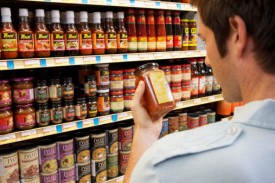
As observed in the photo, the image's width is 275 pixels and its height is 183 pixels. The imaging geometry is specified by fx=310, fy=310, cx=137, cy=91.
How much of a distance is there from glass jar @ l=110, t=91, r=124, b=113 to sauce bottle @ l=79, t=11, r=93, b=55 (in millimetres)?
338

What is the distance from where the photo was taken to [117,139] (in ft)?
6.77

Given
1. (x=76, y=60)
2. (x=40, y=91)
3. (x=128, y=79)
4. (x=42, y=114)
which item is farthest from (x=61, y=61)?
(x=128, y=79)

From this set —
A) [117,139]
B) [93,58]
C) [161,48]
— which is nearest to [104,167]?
[117,139]

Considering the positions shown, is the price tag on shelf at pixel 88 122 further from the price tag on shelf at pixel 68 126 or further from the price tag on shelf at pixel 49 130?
the price tag on shelf at pixel 49 130

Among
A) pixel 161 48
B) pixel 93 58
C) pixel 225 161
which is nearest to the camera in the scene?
pixel 225 161

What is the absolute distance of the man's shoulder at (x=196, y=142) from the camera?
20.0 inches

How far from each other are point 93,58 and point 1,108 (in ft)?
1.86

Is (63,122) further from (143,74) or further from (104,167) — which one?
(143,74)

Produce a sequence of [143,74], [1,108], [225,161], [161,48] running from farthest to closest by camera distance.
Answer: [161,48] → [1,108] → [143,74] → [225,161]

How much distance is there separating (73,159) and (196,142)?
57.8 inches

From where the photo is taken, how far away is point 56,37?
1.71 m

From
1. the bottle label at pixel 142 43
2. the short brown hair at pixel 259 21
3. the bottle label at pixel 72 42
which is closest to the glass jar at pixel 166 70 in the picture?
the bottle label at pixel 142 43

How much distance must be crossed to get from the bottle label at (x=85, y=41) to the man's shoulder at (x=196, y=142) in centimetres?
134

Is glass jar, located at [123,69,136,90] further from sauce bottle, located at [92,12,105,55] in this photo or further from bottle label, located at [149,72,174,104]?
bottle label, located at [149,72,174,104]
